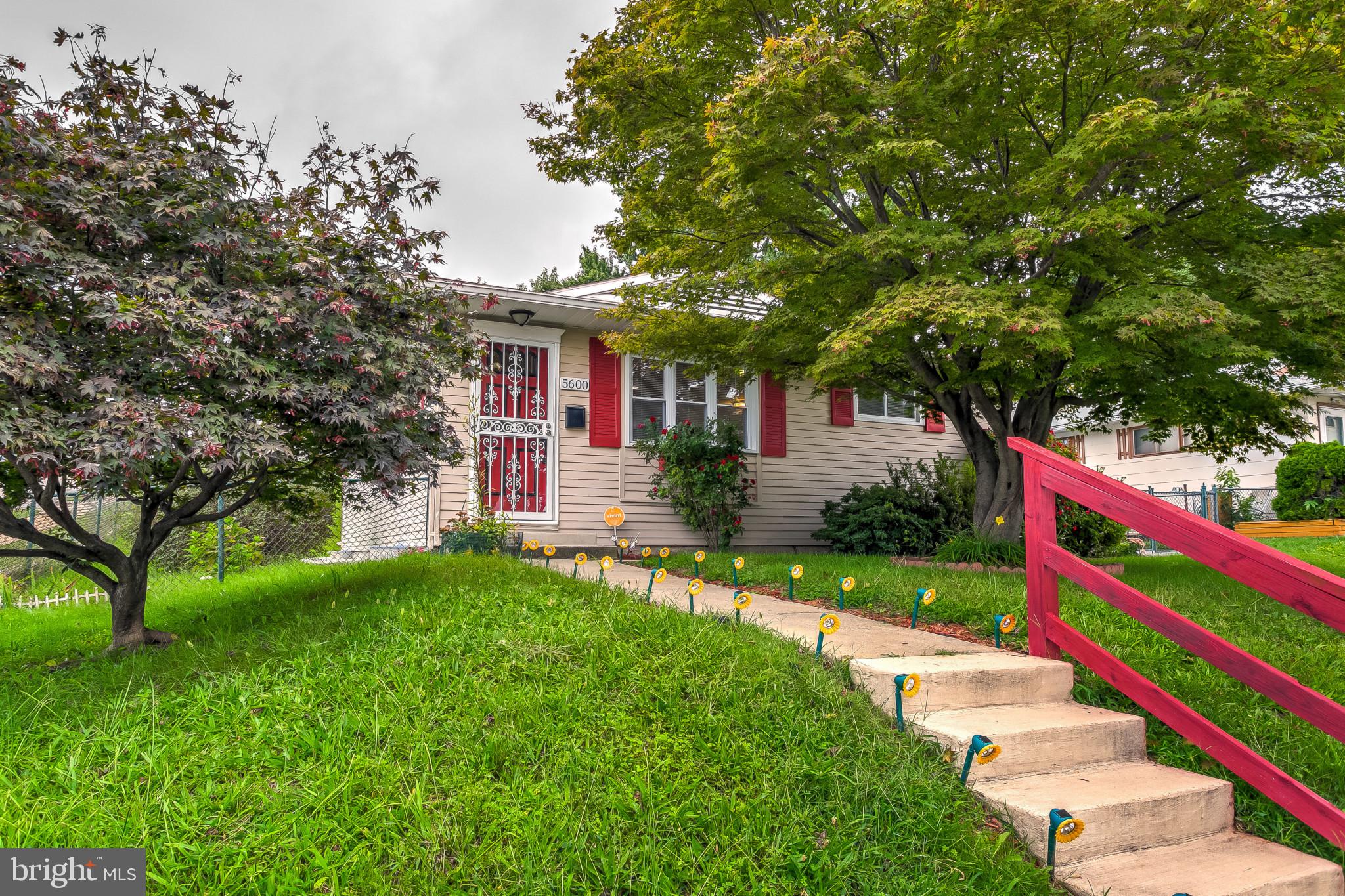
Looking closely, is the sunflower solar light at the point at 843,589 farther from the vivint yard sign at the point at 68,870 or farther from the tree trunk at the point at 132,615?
the tree trunk at the point at 132,615

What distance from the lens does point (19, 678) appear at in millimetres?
3814

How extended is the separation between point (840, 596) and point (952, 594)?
0.88 m

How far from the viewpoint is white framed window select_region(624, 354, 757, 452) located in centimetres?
1077

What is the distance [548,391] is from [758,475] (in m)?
3.24

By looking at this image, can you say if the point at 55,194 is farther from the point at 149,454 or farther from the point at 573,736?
the point at 573,736

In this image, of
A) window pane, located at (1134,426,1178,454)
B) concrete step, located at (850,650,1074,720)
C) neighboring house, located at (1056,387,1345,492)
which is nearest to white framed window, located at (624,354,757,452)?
concrete step, located at (850,650,1074,720)

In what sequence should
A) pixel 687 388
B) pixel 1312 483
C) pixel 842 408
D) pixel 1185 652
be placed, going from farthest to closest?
1. pixel 1312 483
2. pixel 842 408
3. pixel 687 388
4. pixel 1185 652

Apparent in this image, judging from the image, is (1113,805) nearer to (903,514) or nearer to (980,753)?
(980,753)

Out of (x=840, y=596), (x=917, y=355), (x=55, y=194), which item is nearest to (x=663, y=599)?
(x=840, y=596)

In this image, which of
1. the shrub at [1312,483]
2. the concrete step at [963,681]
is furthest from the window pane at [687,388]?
the shrub at [1312,483]

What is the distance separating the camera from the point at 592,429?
1035cm

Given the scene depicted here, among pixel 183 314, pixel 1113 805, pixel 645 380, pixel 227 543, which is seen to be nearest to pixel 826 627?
pixel 1113 805

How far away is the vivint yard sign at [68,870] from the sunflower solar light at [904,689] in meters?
2.61

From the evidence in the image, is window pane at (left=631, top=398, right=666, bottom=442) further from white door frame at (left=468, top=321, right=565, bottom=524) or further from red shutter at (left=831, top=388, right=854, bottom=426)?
red shutter at (left=831, top=388, right=854, bottom=426)
